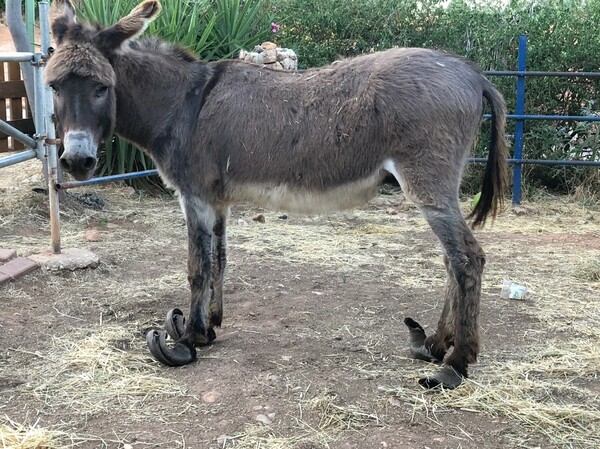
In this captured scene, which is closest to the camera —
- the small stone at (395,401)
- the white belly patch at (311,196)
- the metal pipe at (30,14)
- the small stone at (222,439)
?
the small stone at (222,439)

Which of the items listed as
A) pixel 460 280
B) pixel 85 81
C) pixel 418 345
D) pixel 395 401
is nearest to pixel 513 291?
pixel 418 345

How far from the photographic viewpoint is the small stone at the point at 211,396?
3021 mm

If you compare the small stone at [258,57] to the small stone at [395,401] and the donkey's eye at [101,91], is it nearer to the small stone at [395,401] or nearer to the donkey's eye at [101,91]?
the donkey's eye at [101,91]

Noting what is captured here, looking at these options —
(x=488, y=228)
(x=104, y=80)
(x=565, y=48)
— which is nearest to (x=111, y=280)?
(x=104, y=80)

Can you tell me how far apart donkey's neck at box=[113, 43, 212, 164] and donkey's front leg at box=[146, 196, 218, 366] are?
0.35m

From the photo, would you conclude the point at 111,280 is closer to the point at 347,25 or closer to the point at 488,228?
the point at 488,228

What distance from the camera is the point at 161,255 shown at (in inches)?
219

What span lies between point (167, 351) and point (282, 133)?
1.27 m

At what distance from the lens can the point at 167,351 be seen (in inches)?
133

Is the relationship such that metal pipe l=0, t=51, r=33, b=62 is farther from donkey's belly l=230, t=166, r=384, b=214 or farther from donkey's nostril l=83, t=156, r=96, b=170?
donkey's belly l=230, t=166, r=384, b=214

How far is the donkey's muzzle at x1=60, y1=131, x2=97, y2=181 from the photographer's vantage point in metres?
3.14

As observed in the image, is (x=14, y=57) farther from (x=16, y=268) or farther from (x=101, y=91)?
(x=101, y=91)

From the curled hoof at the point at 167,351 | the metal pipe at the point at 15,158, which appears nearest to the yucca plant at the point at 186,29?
the metal pipe at the point at 15,158

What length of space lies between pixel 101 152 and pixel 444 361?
552cm
